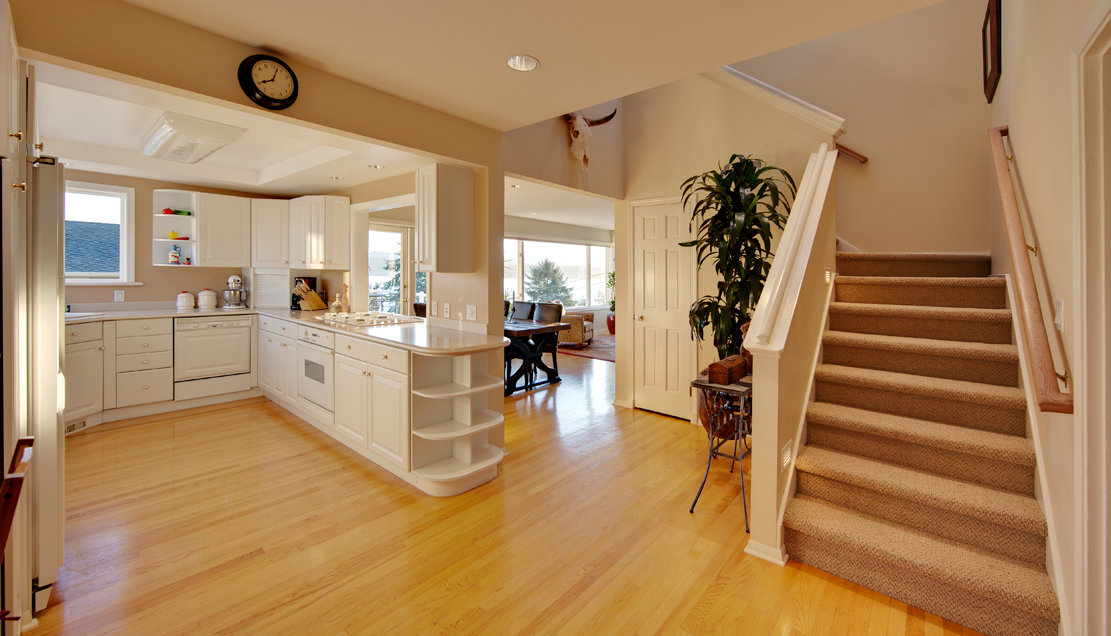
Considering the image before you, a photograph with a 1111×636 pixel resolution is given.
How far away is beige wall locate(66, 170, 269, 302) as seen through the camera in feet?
14.5

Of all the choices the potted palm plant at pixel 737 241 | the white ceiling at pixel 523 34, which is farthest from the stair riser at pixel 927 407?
the white ceiling at pixel 523 34

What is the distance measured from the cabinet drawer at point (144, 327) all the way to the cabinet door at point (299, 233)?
4.09 feet

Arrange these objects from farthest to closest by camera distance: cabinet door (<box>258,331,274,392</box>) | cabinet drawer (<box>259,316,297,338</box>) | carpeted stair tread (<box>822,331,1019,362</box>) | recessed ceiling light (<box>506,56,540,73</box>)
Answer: cabinet door (<box>258,331,274,392</box>) < cabinet drawer (<box>259,316,297,338</box>) < carpeted stair tread (<box>822,331,1019,362</box>) < recessed ceiling light (<box>506,56,540,73</box>)

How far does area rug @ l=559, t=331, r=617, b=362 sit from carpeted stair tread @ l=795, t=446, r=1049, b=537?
4773 mm

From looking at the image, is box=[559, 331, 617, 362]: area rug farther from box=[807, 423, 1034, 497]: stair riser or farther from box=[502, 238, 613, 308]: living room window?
box=[807, 423, 1034, 497]: stair riser

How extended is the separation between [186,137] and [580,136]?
3008 mm

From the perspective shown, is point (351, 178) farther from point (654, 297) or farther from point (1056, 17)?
point (1056, 17)

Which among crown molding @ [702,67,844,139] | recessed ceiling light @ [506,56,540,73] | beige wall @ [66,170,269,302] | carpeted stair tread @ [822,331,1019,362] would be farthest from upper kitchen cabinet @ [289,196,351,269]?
carpeted stair tread @ [822,331,1019,362]

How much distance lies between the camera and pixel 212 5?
184cm

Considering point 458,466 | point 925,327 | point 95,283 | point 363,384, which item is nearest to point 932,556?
point 925,327

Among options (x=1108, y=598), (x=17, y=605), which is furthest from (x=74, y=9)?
(x=1108, y=598)

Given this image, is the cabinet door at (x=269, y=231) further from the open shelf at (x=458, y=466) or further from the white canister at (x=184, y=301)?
the open shelf at (x=458, y=466)

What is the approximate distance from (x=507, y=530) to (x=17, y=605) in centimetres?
182

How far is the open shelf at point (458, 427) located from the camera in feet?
9.19
